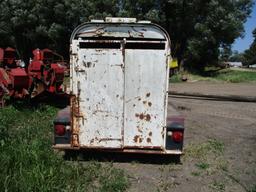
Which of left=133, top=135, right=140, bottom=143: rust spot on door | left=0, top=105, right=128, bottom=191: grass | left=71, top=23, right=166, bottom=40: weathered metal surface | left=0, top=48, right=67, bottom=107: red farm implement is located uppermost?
left=71, top=23, right=166, bottom=40: weathered metal surface

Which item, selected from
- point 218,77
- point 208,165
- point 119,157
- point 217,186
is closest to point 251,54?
point 218,77

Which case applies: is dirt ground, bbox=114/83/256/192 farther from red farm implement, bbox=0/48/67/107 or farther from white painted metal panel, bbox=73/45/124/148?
red farm implement, bbox=0/48/67/107

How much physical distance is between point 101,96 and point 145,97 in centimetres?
68

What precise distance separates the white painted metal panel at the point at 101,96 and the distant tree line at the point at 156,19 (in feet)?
79.6

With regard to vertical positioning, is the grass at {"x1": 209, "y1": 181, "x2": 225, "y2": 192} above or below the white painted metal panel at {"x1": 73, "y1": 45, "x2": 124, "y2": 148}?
below

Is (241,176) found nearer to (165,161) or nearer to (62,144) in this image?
(165,161)

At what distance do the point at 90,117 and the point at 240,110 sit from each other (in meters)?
8.85

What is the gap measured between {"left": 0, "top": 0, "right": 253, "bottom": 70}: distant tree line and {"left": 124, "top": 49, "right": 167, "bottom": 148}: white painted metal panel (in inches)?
955

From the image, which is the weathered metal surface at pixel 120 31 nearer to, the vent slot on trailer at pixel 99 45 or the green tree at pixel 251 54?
the vent slot on trailer at pixel 99 45

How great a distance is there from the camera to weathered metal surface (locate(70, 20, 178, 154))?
6.54m

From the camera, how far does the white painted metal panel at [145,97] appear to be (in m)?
6.52

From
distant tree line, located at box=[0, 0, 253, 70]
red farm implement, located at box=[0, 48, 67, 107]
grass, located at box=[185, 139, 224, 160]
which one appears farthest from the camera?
distant tree line, located at box=[0, 0, 253, 70]

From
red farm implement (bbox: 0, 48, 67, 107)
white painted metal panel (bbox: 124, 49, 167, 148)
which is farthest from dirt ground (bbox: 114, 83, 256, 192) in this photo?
red farm implement (bbox: 0, 48, 67, 107)

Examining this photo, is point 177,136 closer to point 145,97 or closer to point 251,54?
point 145,97
